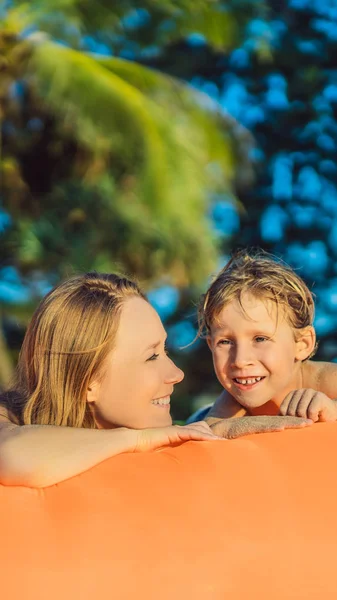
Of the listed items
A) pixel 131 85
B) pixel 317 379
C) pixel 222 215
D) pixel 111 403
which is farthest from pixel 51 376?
pixel 222 215

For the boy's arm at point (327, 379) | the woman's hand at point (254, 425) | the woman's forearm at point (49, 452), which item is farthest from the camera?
the boy's arm at point (327, 379)

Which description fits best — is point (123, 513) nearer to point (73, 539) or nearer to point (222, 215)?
point (73, 539)

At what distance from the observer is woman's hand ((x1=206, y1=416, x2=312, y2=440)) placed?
1.81 meters

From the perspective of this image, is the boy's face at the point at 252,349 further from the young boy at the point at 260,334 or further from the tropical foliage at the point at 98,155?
the tropical foliage at the point at 98,155

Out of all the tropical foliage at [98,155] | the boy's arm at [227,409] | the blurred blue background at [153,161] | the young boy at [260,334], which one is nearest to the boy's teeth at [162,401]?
the young boy at [260,334]

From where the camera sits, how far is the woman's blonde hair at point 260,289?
2461 millimetres

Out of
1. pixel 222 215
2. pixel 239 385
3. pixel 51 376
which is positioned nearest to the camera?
pixel 51 376

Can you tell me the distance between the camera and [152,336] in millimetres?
2072

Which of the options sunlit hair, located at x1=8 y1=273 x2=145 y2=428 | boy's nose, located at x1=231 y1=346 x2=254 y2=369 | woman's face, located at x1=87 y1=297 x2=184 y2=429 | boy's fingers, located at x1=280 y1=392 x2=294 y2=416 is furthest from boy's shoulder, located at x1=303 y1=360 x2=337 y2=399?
sunlit hair, located at x1=8 y1=273 x2=145 y2=428

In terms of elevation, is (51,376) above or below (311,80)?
below

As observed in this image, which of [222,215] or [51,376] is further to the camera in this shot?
[222,215]

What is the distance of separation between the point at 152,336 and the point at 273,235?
10896 millimetres

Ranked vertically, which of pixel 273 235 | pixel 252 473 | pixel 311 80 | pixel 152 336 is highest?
pixel 311 80

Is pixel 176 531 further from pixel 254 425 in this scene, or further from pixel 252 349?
pixel 252 349
